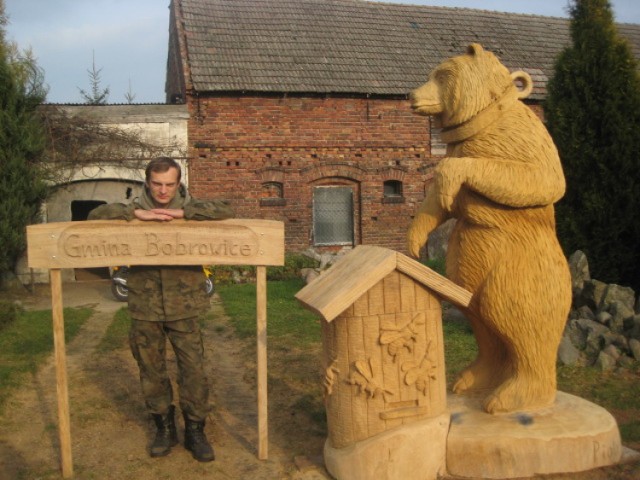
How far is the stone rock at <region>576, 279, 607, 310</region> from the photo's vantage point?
669 centimetres

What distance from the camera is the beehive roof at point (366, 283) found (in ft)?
9.75

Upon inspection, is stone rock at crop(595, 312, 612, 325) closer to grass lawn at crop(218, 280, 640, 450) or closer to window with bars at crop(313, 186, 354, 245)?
grass lawn at crop(218, 280, 640, 450)

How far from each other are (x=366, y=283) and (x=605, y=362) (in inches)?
133

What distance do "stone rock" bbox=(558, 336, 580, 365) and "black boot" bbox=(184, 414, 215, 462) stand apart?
3.27 m

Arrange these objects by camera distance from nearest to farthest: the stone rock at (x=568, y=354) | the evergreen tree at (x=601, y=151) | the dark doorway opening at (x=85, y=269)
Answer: the stone rock at (x=568, y=354) → the evergreen tree at (x=601, y=151) → the dark doorway opening at (x=85, y=269)

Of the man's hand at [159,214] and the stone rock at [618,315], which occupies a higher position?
the man's hand at [159,214]

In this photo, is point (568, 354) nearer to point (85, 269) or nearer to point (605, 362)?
point (605, 362)

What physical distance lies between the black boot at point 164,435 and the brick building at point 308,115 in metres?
9.08

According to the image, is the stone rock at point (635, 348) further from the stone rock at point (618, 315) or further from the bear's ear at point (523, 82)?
the bear's ear at point (523, 82)

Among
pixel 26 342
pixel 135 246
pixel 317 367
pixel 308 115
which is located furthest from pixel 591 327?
pixel 308 115

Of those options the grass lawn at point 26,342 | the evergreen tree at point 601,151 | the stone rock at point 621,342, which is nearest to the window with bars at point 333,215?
the grass lawn at point 26,342

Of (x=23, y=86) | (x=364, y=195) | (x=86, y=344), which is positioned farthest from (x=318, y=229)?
(x=86, y=344)

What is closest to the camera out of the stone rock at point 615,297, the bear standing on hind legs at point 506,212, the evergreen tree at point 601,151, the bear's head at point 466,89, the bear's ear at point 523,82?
the bear standing on hind legs at point 506,212

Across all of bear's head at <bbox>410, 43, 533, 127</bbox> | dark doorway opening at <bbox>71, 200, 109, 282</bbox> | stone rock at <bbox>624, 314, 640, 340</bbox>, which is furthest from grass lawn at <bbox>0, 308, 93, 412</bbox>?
stone rock at <bbox>624, 314, 640, 340</bbox>
